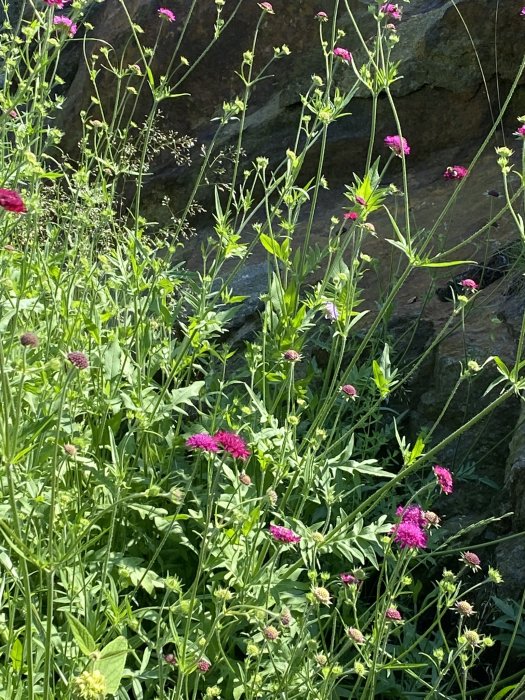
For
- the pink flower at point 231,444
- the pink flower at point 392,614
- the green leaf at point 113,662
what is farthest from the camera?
the pink flower at point 392,614

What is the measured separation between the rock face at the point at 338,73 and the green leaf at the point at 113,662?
372 cm

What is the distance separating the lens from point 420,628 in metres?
2.96

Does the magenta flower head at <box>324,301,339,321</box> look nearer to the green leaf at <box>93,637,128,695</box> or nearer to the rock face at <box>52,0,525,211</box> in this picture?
the green leaf at <box>93,637,128,695</box>

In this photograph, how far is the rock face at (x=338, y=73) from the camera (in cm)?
524

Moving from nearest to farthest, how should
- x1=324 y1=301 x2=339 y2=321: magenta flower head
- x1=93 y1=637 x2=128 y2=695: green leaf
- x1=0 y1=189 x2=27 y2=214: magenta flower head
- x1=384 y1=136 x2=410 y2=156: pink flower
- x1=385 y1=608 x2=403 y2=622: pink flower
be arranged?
1. x1=0 y1=189 x2=27 y2=214: magenta flower head
2. x1=93 y1=637 x2=128 y2=695: green leaf
3. x1=385 y1=608 x2=403 y2=622: pink flower
4. x1=384 y1=136 x2=410 y2=156: pink flower
5. x1=324 y1=301 x2=339 y2=321: magenta flower head

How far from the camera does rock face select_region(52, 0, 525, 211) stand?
5238mm

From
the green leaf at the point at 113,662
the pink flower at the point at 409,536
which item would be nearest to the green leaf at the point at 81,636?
the green leaf at the point at 113,662

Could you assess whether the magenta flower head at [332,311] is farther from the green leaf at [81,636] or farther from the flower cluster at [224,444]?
the green leaf at [81,636]

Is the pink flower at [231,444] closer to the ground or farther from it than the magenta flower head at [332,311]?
farther from it

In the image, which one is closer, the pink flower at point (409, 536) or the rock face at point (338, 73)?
the pink flower at point (409, 536)

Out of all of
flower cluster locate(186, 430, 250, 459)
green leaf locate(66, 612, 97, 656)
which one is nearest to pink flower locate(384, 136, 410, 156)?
flower cluster locate(186, 430, 250, 459)

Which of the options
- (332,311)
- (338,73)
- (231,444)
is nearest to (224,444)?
(231,444)

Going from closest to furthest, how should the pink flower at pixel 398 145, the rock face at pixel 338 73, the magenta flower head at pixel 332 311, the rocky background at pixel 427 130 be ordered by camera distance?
the pink flower at pixel 398 145 < the magenta flower head at pixel 332 311 < the rocky background at pixel 427 130 < the rock face at pixel 338 73

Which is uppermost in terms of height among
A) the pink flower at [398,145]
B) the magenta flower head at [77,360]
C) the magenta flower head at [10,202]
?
the magenta flower head at [10,202]
